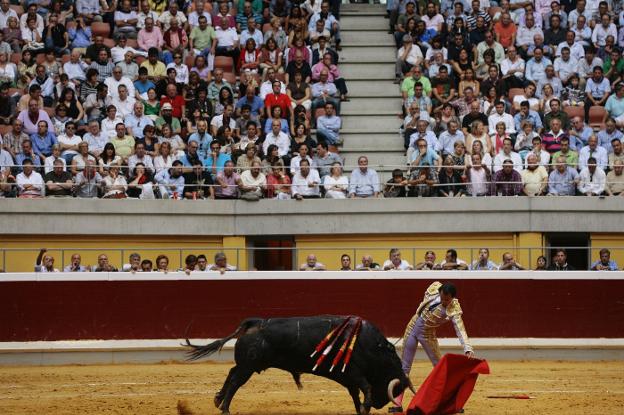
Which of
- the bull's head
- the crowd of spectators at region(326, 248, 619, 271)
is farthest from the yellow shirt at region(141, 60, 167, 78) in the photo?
the bull's head

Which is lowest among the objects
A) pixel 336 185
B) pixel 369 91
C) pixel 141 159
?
pixel 336 185

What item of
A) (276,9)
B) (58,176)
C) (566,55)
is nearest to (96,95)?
(58,176)

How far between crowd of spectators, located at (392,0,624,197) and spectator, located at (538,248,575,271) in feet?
4.23

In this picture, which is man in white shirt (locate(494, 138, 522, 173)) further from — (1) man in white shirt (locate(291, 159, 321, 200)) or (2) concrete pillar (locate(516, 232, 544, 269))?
(1) man in white shirt (locate(291, 159, 321, 200))

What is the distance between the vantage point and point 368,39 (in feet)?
71.7

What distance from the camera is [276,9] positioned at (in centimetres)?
2161

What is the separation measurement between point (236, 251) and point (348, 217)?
1.73m

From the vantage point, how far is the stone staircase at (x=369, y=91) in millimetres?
19469

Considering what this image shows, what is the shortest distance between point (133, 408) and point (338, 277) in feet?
16.8

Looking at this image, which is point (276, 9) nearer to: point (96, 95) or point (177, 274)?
point (96, 95)

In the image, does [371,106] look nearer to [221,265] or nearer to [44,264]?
[221,265]

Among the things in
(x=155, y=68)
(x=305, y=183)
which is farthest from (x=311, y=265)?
(x=155, y=68)

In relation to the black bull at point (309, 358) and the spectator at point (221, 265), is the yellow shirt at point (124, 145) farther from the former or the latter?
the black bull at point (309, 358)

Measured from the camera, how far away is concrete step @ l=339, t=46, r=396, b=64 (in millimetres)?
21328
